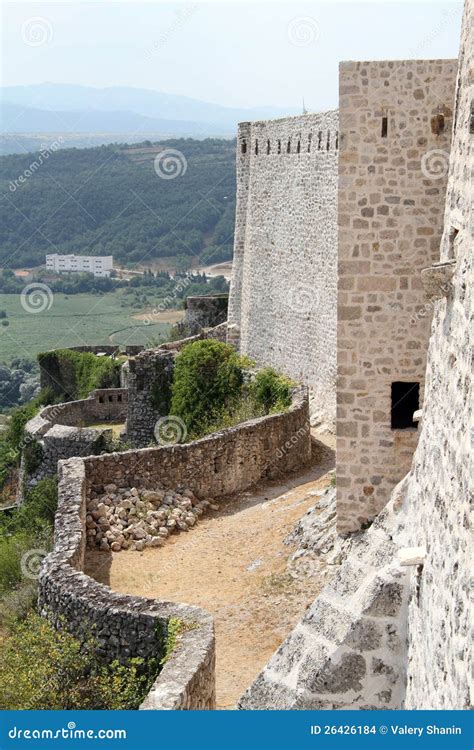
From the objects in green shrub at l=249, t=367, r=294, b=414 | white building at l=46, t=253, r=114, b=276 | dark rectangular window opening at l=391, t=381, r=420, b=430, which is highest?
white building at l=46, t=253, r=114, b=276

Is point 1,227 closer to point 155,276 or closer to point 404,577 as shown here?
point 155,276

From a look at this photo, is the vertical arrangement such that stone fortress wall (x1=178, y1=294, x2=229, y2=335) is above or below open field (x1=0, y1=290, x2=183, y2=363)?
above

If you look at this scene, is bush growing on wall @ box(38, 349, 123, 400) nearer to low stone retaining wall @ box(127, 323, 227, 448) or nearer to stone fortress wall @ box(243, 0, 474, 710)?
low stone retaining wall @ box(127, 323, 227, 448)

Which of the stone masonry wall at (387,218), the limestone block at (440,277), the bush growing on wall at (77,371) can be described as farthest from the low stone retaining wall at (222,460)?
the bush growing on wall at (77,371)

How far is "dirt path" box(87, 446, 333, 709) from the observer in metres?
9.29

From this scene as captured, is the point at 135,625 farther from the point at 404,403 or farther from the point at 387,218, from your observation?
the point at 387,218

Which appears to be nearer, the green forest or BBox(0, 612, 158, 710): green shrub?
BBox(0, 612, 158, 710): green shrub

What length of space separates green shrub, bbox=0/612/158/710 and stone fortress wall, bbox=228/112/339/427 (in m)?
9.64

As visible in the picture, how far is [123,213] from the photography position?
64938mm

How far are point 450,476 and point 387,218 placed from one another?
169 inches

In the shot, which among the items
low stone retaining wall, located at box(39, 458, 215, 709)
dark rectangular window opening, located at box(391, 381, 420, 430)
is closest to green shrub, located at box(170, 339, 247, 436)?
low stone retaining wall, located at box(39, 458, 215, 709)

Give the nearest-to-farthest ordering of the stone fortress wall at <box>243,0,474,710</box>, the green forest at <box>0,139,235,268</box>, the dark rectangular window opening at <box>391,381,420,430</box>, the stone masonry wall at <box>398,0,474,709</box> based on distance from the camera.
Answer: the stone masonry wall at <box>398,0,474,709</box>, the stone fortress wall at <box>243,0,474,710</box>, the dark rectangular window opening at <box>391,381,420,430</box>, the green forest at <box>0,139,235,268</box>

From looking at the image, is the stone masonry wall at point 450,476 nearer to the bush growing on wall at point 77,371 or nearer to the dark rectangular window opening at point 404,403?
the dark rectangular window opening at point 404,403

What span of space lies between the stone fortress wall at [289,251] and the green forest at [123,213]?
39366mm
